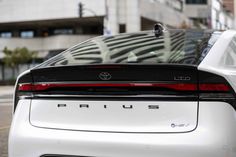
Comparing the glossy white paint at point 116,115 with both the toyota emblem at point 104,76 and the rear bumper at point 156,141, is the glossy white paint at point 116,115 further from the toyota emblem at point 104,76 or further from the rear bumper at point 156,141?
the toyota emblem at point 104,76

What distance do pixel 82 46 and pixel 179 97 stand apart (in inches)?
63.1

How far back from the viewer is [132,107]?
12.9ft

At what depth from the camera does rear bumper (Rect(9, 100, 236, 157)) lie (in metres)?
3.72

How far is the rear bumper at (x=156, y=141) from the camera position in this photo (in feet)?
12.2

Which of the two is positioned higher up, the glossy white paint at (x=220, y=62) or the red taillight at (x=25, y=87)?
the glossy white paint at (x=220, y=62)

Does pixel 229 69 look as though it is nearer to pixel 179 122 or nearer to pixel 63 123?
pixel 179 122

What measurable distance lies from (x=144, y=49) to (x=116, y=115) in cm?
86

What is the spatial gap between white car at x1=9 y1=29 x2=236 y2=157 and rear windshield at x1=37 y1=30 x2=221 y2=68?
0.02m

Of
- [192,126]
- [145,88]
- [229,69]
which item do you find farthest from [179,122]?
[229,69]

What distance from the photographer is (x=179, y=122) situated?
12.5 ft

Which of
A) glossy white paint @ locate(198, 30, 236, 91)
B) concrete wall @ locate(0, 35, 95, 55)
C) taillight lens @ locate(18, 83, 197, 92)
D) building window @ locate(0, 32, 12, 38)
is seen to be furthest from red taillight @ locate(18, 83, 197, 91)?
building window @ locate(0, 32, 12, 38)

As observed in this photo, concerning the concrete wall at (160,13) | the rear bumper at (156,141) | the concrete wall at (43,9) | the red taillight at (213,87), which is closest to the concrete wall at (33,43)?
the concrete wall at (43,9)

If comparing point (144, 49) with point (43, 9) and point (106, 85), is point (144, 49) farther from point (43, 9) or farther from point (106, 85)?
point (43, 9)

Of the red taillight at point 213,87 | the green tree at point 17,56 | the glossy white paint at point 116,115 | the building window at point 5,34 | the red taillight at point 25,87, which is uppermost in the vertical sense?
the red taillight at point 213,87
